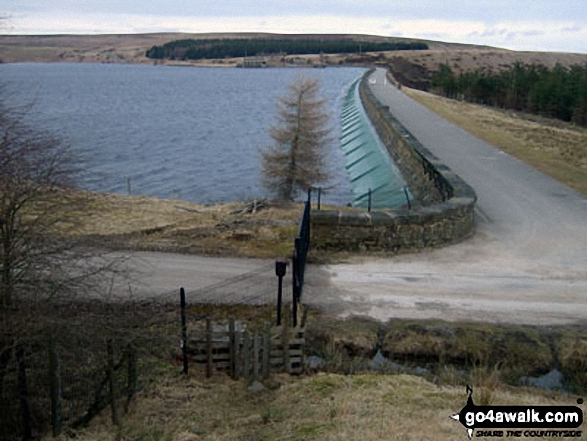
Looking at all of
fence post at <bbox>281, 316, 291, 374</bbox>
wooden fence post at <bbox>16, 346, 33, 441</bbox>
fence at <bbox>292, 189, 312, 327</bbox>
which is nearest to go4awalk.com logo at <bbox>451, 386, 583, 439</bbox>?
fence post at <bbox>281, 316, 291, 374</bbox>

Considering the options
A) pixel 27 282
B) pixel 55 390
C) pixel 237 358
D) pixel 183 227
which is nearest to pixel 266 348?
pixel 237 358

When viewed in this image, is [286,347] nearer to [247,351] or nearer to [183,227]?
[247,351]

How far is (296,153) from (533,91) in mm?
43144

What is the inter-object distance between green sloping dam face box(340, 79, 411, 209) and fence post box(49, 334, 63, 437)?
1624cm

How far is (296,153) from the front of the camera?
92.8 ft

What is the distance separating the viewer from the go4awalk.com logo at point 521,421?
7223 millimetres

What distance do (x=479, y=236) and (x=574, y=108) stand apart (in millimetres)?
45816

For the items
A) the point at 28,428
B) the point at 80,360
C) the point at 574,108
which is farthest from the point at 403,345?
the point at 574,108

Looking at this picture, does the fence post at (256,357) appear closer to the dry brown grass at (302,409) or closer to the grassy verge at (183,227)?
the dry brown grass at (302,409)

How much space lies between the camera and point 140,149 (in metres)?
46.8

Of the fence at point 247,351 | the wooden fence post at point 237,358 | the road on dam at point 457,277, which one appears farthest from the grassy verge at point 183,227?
the wooden fence post at point 237,358

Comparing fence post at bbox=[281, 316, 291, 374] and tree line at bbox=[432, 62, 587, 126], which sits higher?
tree line at bbox=[432, 62, 587, 126]

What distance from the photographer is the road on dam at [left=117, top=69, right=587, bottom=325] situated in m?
11.3

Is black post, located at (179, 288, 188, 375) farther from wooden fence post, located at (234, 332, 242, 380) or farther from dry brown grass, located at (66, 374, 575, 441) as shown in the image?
wooden fence post, located at (234, 332, 242, 380)
